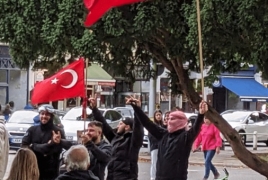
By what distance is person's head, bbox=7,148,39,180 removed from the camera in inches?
275

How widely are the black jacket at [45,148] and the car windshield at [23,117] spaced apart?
54.1 feet

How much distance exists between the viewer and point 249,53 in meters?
14.6

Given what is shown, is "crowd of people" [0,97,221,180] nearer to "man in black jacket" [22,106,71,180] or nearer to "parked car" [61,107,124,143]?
"man in black jacket" [22,106,71,180]

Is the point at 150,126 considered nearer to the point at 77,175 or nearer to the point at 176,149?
the point at 176,149

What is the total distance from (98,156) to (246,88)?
40542 mm

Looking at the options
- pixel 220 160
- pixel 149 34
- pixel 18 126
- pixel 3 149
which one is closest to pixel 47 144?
pixel 3 149

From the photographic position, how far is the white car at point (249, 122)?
34.2 meters

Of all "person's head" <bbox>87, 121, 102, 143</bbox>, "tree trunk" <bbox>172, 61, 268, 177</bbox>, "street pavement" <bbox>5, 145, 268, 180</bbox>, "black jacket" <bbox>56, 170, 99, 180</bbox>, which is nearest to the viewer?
"black jacket" <bbox>56, 170, 99, 180</bbox>

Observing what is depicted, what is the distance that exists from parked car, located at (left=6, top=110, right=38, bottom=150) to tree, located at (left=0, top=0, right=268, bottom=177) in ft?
29.8

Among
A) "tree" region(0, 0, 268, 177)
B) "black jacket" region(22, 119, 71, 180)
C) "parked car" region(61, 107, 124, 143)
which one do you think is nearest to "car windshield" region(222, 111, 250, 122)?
"parked car" region(61, 107, 124, 143)

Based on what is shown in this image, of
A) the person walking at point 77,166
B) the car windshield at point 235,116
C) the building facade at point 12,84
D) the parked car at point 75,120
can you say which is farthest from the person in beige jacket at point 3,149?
the building facade at point 12,84

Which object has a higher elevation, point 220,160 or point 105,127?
point 105,127

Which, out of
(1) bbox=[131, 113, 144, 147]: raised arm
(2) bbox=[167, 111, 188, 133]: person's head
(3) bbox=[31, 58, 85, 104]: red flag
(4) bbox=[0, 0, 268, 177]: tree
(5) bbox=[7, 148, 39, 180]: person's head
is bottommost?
(5) bbox=[7, 148, 39, 180]: person's head

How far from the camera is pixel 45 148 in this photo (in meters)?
10.2
